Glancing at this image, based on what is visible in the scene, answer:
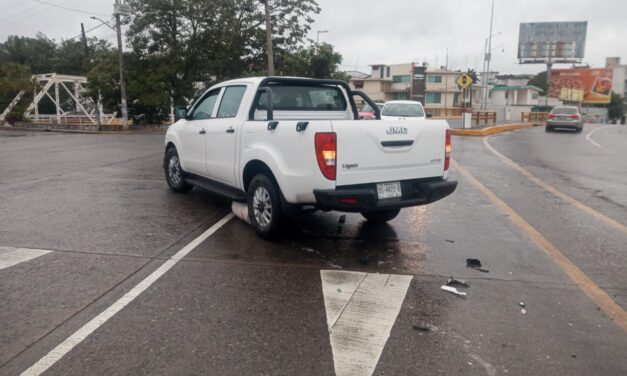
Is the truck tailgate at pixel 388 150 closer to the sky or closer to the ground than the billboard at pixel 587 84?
closer to the ground

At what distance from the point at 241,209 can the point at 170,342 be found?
11.1 ft

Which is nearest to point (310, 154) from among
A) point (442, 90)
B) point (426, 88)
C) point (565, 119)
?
point (565, 119)

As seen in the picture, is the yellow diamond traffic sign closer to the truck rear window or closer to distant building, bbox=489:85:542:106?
the truck rear window

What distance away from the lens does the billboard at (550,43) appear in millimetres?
82125

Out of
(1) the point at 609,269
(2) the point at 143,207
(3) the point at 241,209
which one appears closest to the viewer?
(1) the point at 609,269

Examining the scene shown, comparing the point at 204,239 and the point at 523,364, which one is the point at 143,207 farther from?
the point at 523,364

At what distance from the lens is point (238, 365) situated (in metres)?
3.26

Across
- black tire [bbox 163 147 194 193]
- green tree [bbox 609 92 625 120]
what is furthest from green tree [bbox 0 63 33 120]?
green tree [bbox 609 92 625 120]

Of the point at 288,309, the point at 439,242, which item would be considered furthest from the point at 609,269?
the point at 288,309

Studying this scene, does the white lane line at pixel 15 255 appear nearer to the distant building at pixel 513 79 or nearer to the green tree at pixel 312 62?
the green tree at pixel 312 62

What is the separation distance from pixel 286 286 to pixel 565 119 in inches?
1140

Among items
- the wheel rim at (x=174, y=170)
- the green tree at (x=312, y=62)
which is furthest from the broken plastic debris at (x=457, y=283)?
the green tree at (x=312, y=62)

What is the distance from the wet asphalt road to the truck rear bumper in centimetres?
53

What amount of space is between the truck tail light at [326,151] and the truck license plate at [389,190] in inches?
24.0
